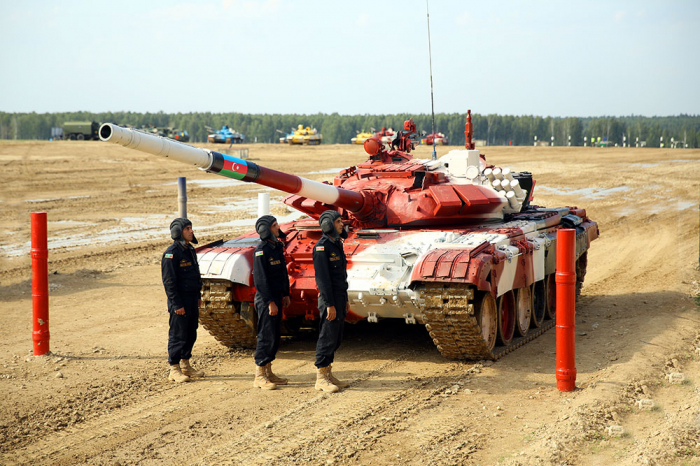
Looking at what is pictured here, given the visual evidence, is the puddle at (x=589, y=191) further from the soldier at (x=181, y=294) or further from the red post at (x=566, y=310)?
the soldier at (x=181, y=294)

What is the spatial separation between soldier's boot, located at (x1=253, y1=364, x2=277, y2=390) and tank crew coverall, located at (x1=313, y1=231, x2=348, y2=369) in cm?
57

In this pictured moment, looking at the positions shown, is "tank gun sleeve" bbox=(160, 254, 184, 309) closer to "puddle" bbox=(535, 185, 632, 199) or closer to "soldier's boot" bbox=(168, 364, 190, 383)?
"soldier's boot" bbox=(168, 364, 190, 383)

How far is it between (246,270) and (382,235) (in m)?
1.91

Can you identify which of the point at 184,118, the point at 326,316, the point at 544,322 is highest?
the point at 184,118

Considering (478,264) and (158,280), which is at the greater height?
(478,264)

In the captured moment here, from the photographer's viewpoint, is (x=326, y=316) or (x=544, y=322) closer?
(x=326, y=316)

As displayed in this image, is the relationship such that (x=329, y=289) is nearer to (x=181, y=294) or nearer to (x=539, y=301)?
(x=181, y=294)

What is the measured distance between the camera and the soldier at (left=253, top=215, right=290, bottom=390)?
873 centimetres

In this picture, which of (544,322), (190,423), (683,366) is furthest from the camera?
(544,322)

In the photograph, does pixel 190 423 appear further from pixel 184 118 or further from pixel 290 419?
pixel 184 118

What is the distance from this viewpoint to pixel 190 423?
766cm

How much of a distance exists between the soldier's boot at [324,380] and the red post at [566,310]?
2.40 m

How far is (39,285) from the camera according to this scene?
33.1 ft

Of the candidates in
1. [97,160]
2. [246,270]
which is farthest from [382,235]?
[97,160]
